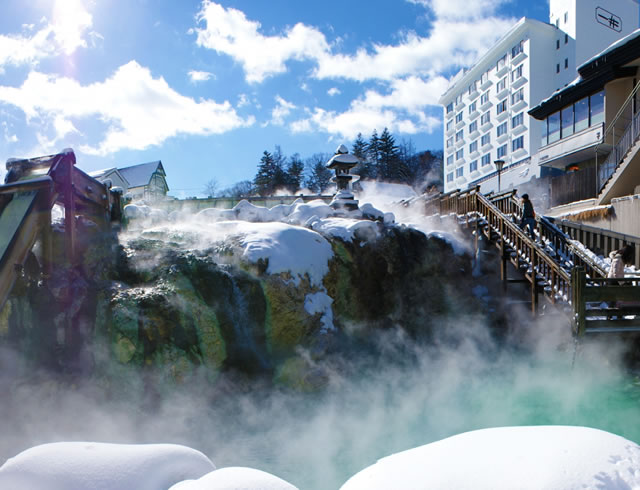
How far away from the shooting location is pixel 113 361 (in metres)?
7.59

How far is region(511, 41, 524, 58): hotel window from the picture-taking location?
134 ft

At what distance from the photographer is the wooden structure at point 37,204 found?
7.21 metres

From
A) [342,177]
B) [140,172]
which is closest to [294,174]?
[140,172]

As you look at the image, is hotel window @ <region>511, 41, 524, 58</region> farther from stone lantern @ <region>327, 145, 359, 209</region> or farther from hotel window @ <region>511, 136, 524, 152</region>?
stone lantern @ <region>327, 145, 359, 209</region>

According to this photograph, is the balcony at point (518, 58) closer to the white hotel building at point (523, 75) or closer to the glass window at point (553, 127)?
the white hotel building at point (523, 75)

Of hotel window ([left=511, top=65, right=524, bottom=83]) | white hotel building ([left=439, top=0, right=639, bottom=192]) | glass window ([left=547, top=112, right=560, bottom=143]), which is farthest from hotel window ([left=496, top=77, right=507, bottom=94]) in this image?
glass window ([left=547, top=112, right=560, bottom=143])

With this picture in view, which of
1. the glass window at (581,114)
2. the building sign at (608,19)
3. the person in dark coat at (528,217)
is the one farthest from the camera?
the building sign at (608,19)

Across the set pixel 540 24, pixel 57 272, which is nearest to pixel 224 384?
pixel 57 272

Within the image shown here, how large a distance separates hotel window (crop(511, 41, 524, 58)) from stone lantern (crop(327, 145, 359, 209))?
37.0 meters

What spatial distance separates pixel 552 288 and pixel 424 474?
8.43 m

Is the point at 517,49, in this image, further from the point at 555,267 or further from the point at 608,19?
the point at 555,267

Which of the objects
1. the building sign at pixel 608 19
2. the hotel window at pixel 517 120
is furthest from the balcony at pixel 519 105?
the building sign at pixel 608 19

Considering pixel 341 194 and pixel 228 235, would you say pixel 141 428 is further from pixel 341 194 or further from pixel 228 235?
pixel 341 194

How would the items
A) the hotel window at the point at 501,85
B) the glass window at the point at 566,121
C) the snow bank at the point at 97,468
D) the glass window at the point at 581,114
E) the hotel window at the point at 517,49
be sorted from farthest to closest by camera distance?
the hotel window at the point at 501,85, the hotel window at the point at 517,49, the glass window at the point at 566,121, the glass window at the point at 581,114, the snow bank at the point at 97,468
